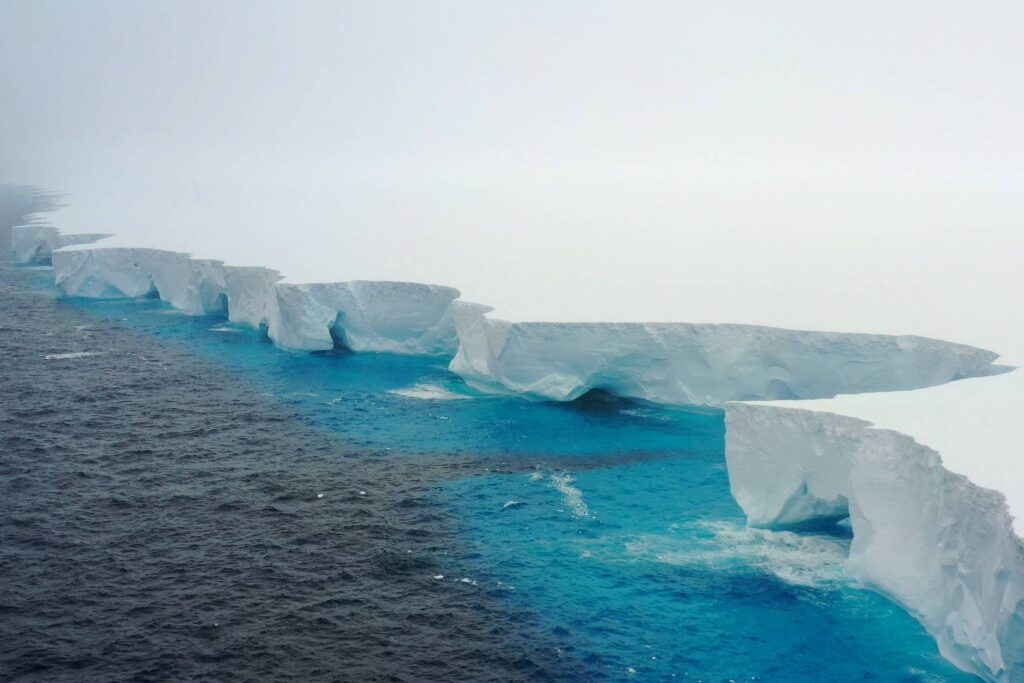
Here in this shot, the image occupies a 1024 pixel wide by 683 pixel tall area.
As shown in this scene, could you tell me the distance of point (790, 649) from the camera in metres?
10.3

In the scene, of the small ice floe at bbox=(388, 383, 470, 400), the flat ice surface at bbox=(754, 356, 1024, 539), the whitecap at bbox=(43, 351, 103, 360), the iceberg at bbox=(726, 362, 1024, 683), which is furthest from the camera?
the whitecap at bbox=(43, 351, 103, 360)

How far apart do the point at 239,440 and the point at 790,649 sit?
10160 millimetres

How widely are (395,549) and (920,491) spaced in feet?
21.4

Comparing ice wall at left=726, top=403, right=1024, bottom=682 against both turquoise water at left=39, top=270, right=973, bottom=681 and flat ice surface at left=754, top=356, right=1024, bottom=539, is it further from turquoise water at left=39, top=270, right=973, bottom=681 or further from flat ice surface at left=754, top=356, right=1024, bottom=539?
turquoise water at left=39, top=270, right=973, bottom=681

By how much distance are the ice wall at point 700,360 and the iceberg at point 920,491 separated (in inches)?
82.6

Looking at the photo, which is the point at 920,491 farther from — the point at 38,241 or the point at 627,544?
the point at 38,241

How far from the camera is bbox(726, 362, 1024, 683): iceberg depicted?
862 cm

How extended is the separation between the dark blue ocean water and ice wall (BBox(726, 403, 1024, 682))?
1.81ft

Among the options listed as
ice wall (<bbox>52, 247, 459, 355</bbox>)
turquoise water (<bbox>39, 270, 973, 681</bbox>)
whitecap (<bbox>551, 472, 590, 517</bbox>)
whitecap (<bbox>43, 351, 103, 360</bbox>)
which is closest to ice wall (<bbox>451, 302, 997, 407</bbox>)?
turquoise water (<bbox>39, 270, 973, 681</bbox>)

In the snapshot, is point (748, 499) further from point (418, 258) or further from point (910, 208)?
point (910, 208)

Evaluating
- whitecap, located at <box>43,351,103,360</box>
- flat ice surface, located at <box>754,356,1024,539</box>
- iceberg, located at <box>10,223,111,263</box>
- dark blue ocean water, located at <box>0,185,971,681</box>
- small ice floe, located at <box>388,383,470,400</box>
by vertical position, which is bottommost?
dark blue ocean water, located at <box>0,185,971,681</box>

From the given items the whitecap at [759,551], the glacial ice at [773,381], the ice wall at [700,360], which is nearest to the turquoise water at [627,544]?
the whitecap at [759,551]

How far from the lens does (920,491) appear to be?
33.8 ft

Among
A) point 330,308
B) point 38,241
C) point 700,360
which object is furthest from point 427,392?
point 38,241
